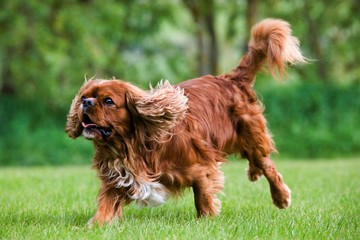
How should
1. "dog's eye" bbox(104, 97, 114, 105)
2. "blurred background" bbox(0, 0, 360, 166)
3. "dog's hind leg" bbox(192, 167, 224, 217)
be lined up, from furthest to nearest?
1. "blurred background" bbox(0, 0, 360, 166)
2. "dog's hind leg" bbox(192, 167, 224, 217)
3. "dog's eye" bbox(104, 97, 114, 105)

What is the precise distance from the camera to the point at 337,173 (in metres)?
11.0

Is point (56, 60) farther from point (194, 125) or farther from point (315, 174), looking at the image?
point (194, 125)

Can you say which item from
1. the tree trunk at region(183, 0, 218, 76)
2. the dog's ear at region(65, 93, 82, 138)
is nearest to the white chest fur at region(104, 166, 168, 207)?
the dog's ear at region(65, 93, 82, 138)

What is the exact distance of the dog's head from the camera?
529 cm

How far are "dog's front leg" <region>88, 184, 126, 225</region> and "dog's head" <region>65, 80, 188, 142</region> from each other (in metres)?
0.51

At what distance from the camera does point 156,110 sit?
5539mm

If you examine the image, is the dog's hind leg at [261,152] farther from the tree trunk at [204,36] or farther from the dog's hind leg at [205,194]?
the tree trunk at [204,36]

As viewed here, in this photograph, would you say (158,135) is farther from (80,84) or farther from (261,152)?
(80,84)

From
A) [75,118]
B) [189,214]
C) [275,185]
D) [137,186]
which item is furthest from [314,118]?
[75,118]

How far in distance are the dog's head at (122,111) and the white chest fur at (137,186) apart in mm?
327

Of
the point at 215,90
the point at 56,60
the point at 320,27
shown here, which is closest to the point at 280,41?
the point at 215,90

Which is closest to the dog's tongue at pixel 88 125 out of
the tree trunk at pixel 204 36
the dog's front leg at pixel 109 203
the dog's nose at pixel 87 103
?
the dog's nose at pixel 87 103

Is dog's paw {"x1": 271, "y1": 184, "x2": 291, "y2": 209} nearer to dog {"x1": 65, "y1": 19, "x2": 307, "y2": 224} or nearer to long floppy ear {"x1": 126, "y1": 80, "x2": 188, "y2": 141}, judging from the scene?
dog {"x1": 65, "y1": 19, "x2": 307, "y2": 224}

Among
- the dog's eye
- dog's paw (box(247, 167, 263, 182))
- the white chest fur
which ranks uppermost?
the dog's eye
